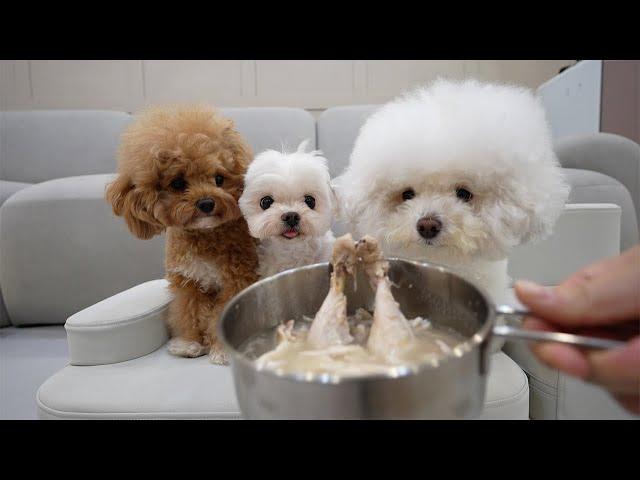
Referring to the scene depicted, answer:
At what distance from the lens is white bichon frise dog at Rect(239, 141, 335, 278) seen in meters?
1.09

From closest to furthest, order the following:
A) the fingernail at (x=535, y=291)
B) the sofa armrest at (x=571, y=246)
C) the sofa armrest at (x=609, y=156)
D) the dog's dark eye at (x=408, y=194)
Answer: the fingernail at (x=535, y=291) → the dog's dark eye at (x=408, y=194) → the sofa armrest at (x=571, y=246) → the sofa armrest at (x=609, y=156)

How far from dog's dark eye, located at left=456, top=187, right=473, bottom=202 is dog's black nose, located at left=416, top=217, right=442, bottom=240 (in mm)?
118

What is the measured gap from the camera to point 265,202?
1.12 metres

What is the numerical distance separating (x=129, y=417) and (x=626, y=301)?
1.01m

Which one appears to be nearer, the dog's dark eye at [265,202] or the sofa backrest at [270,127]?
the dog's dark eye at [265,202]

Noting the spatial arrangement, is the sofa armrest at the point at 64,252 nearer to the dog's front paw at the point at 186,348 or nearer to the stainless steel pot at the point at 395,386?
the dog's front paw at the point at 186,348

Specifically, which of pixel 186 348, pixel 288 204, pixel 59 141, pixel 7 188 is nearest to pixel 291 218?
pixel 288 204

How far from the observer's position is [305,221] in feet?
3.60

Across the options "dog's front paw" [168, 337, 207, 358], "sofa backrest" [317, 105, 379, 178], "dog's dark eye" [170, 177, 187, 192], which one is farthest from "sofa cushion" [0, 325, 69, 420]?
"sofa backrest" [317, 105, 379, 178]

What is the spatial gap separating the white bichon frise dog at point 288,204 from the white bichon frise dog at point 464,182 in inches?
4.8

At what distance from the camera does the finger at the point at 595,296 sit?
0.51m

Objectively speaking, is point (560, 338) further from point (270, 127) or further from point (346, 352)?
point (270, 127)

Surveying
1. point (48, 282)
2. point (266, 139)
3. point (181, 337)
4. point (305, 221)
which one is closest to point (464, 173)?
point (305, 221)

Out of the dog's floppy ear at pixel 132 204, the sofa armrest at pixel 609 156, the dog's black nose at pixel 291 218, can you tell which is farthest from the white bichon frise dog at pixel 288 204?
the sofa armrest at pixel 609 156
